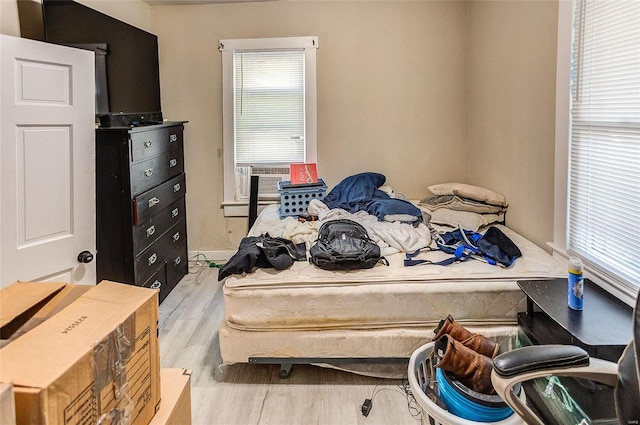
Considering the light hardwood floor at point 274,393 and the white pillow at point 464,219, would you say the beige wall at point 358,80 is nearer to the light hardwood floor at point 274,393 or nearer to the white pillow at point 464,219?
the white pillow at point 464,219

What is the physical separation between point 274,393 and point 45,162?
157 centimetres

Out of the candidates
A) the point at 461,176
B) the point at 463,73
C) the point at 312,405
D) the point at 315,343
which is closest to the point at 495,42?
the point at 463,73

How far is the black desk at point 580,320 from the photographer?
1644mm

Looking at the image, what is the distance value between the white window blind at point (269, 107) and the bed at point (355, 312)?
7.22 feet

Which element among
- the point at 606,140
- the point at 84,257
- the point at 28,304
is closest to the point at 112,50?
the point at 84,257

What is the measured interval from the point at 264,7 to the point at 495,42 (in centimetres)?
211

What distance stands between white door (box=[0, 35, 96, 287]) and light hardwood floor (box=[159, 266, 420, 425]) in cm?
78

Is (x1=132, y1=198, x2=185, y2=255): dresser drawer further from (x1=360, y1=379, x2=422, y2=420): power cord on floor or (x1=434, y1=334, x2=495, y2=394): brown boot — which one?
(x1=434, y1=334, x2=495, y2=394): brown boot

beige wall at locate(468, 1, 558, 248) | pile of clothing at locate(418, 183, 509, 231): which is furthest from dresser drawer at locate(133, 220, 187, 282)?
beige wall at locate(468, 1, 558, 248)

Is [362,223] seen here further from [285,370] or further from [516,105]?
[516,105]

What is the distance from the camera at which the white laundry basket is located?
64.4 inches

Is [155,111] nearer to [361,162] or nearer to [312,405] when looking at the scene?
[361,162]

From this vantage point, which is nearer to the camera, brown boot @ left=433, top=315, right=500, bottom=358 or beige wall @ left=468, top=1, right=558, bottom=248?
brown boot @ left=433, top=315, right=500, bottom=358

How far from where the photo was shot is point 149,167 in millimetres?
3215
